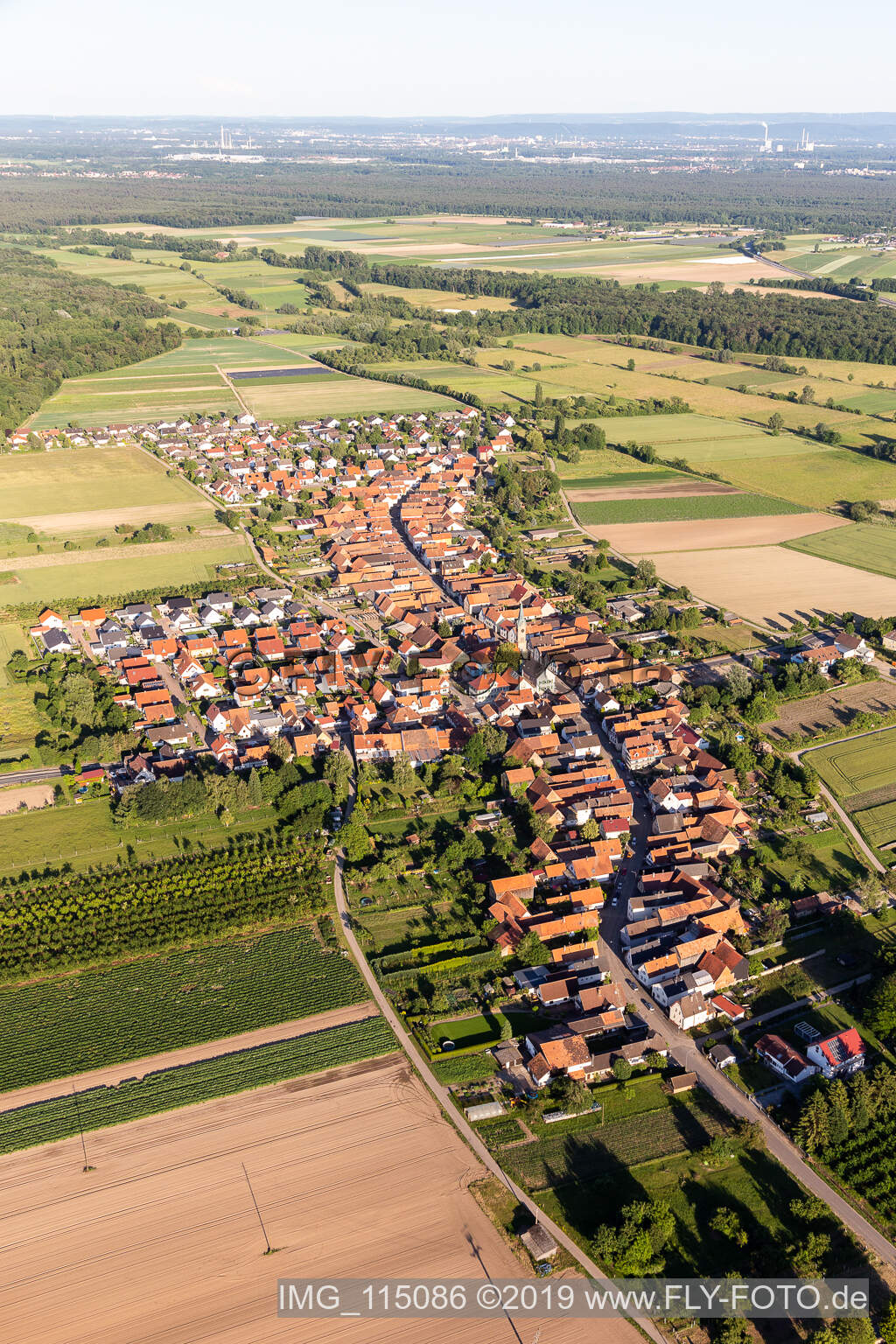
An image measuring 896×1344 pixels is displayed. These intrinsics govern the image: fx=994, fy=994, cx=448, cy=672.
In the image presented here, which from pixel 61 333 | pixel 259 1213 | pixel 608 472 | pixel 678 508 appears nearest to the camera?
pixel 259 1213

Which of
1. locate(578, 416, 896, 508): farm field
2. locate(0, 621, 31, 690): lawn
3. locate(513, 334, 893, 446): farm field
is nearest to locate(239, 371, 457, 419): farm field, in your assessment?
locate(513, 334, 893, 446): farm field

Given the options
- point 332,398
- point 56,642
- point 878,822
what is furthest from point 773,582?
point 332,398

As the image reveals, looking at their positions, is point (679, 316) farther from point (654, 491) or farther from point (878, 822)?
point (878, 822)

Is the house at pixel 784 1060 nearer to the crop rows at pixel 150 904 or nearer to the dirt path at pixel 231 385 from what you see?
the crop rows at pixel 150 904

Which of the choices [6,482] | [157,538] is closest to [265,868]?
[157,538]

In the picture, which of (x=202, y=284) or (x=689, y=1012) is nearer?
(x=689, y=1012)

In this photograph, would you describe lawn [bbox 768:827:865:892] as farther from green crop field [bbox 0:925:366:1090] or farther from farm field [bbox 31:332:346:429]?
farm field [bbox 31:332:346:429]

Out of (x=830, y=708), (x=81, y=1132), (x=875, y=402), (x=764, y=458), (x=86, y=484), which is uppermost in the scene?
(x=875, y=402)
